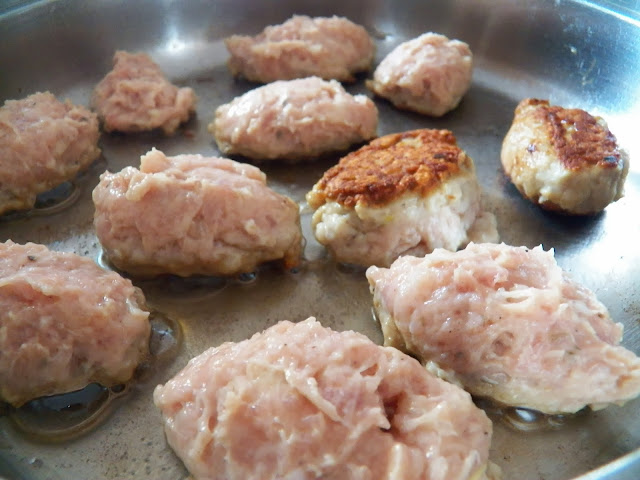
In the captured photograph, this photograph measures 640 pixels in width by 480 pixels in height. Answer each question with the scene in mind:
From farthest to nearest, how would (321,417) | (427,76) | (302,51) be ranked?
(302,51) < (427,76) < (321,417)

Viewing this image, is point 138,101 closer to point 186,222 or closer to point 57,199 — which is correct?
point 57,199

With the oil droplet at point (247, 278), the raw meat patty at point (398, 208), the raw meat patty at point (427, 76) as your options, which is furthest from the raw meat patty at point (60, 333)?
the raw meat patty at point (427, 76)

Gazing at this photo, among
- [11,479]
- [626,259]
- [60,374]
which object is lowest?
[11,479]

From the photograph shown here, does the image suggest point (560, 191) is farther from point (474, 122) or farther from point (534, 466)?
point (534, 466)

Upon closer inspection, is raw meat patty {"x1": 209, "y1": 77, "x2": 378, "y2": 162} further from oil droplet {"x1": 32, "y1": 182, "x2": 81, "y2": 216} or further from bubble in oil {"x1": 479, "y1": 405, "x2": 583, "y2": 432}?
bubble in oil {"x1": 479, "y1": 405, "x2": 583, "y2": 432}

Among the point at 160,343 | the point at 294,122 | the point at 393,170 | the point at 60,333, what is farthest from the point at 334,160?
the point at 60,333

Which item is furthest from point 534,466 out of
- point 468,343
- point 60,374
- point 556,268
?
point 60,374

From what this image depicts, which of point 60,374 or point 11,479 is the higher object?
point 60,374
